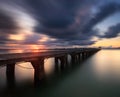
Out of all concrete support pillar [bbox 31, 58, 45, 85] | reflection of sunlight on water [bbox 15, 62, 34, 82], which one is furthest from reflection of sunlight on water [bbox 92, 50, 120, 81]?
reflection of sunlight on water [bbox 15, 62, 34, 82]

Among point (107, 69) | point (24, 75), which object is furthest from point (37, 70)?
point (107, 69)

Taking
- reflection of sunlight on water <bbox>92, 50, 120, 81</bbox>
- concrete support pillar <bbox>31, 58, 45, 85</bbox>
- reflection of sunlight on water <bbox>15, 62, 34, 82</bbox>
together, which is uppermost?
concrete support pillar <bbox>31, 58, 45, 85</bbox>

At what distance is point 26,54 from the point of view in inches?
554

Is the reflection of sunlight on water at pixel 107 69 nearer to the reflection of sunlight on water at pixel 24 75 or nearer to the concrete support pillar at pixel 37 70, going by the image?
the concrete support pillar at pixel 37 70

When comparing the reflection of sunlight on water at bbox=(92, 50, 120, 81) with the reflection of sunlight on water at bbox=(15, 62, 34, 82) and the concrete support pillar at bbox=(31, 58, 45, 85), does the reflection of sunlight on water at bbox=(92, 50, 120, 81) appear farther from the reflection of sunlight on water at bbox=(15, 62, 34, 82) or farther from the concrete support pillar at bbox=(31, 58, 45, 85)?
the reflection of sunlight on water at bbox=(15, 62, 34, 82)

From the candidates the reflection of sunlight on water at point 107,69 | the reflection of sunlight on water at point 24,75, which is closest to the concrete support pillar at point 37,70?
the reflection of sunlight on water at point 24,75

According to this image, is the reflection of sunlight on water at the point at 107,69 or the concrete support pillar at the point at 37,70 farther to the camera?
the reflection of sunlight on water at the point at 107,69

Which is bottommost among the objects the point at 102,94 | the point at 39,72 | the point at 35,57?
the point at 102,94

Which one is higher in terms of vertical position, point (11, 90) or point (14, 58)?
point (14, 58)

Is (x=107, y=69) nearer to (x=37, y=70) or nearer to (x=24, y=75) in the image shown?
(x=24, y=75)

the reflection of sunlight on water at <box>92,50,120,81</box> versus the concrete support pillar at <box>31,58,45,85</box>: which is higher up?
the concrete support pillar at <box>31,58,45,85</box>

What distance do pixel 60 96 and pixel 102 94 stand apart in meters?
3.94

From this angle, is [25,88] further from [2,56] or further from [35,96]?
[2,56]

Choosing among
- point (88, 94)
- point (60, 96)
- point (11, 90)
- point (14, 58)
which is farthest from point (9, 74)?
point (88, 94)
